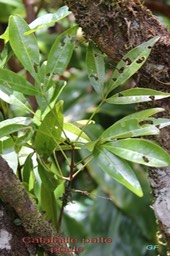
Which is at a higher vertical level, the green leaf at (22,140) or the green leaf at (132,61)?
the green leaf at (132,61)

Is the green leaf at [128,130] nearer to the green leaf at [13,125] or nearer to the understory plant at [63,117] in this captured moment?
the understory plant at [63,117]

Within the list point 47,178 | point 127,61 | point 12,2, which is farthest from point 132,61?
point 12,2

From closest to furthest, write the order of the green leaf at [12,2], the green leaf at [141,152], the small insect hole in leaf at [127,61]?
the green leaf at [141,152], the small insect hole in leaf at [127,61], the green leaf at [12,2]

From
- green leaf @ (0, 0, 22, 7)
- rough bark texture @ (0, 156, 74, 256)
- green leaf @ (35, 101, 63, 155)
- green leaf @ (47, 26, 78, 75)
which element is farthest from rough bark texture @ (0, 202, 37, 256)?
green leaf @ (0, 0, 22, 7)

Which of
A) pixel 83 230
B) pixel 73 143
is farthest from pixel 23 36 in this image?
pixel 83 230

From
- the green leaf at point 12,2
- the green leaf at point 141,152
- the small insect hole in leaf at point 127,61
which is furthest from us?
the green leaf at point 12,2

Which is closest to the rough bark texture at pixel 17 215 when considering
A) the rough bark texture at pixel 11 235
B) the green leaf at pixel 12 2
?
the rough bark texture at pixel 11 235

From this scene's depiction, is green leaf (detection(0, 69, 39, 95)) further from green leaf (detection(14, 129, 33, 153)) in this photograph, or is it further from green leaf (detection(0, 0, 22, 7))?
green leaf (detection(0, 0, 22, 7))
